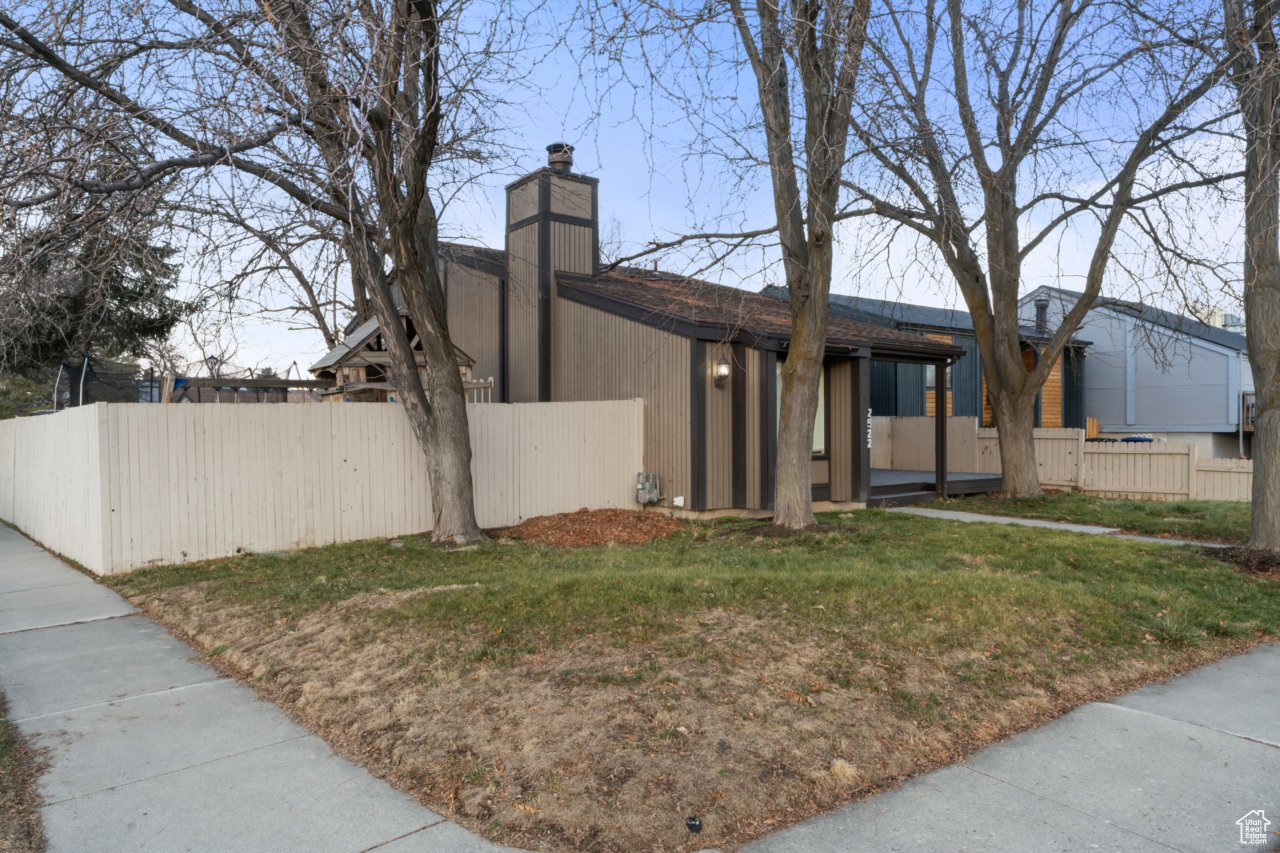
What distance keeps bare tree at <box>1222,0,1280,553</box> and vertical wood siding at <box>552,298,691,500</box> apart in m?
6.25

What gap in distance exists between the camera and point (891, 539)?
→ 8.99m

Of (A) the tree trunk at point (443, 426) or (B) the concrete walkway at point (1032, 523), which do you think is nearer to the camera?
(A) the tree trunk at point (443, 426)

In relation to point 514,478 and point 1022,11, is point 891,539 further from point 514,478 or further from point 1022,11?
point 1022,11

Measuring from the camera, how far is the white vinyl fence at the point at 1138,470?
1383 cm

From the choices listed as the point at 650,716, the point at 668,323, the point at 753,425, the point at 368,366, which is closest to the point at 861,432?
the point at 753,425

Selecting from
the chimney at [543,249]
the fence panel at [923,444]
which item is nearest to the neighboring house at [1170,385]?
the fence panel at [923,444]

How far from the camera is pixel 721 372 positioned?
37.3 ft

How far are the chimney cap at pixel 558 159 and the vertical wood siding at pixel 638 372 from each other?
2.34m

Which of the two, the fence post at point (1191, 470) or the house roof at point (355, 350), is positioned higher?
the house roof at point (355, 350)

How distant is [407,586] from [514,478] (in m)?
4.44

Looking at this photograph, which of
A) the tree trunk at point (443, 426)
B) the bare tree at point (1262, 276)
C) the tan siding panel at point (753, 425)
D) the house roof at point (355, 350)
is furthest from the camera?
the house roof at point (355, 350)

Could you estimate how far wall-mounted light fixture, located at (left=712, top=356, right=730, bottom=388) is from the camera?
448 inches

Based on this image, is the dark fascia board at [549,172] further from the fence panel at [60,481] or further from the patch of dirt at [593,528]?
the fence panel at [60,481]

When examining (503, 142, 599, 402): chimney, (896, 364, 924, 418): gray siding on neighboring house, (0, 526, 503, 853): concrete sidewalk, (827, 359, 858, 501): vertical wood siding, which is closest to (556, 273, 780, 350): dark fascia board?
(503, 142, 599, 402): chimney
